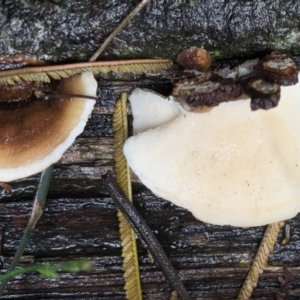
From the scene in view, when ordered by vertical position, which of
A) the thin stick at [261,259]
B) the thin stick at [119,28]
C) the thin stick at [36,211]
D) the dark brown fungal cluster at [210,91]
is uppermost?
the thin stick at [119,28]

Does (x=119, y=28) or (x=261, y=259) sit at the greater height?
(x=119, y=28)

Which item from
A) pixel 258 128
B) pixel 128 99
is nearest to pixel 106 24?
pixel 128 99

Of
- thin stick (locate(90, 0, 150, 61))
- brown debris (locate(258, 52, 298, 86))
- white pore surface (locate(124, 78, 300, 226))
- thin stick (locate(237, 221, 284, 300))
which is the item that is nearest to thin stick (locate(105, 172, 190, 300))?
white pore surface (locate(124, 78, 300, 226))

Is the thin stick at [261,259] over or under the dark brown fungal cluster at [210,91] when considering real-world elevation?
under

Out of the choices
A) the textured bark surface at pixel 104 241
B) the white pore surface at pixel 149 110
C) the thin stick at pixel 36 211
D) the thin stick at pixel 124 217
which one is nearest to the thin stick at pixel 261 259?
the textured bark surface at pixel 104 241

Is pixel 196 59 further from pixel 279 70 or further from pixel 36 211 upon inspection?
pixel 36 211

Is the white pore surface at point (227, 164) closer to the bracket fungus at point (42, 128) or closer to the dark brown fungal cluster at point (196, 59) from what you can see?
the dark brown fungal cluster at point (196, 59)

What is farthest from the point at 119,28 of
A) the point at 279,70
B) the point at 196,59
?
the point at 279,70
